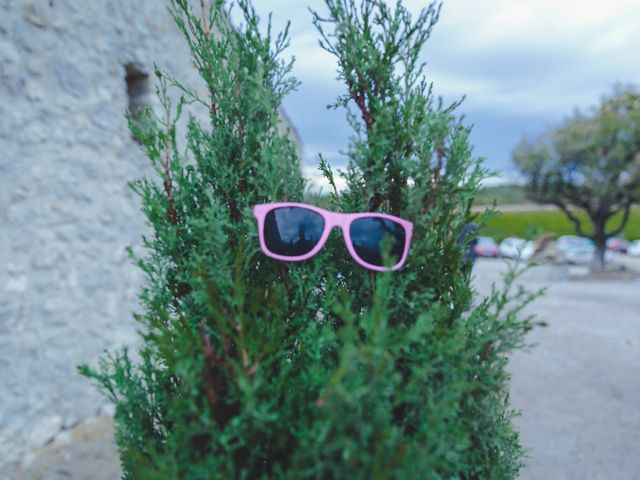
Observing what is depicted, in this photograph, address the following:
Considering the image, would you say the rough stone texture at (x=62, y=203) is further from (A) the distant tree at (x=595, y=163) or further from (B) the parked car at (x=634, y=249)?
(B) the parked car at (x=634, y=249)

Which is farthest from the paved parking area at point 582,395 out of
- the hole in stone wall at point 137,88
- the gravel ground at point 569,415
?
the hole in stone wall at point 137,88

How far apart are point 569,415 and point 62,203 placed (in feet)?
18.6

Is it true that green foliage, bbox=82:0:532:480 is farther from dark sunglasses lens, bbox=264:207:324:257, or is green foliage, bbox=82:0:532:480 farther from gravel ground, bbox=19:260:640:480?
gravel ground, bbox=19:260:640:480

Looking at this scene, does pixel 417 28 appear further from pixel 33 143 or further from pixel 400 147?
pixel 33 143

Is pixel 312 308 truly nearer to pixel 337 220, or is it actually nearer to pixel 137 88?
pixel 337 220

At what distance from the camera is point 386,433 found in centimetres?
109

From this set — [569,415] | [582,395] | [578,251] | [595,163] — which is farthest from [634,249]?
[569,415]

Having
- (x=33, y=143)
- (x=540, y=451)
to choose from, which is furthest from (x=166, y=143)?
(x=540, y=451)

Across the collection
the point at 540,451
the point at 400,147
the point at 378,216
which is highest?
the point at 400,147

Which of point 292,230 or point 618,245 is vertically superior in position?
point 292,230

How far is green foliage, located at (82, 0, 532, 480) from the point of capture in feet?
4.04

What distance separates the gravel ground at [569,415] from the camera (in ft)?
13.0

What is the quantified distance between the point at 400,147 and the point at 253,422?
0.94 m

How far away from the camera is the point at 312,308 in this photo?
1.53 metres
